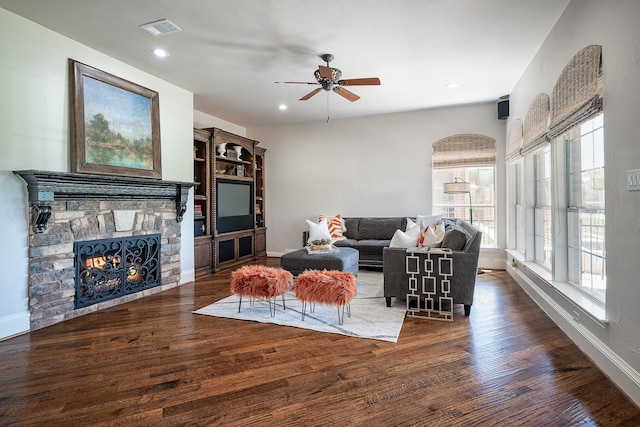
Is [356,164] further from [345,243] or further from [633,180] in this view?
[633,180]

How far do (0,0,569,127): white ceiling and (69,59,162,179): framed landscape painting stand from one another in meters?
0.34

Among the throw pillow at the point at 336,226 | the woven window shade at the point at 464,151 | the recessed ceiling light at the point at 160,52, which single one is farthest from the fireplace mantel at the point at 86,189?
the woven window shade at the point at 464,151

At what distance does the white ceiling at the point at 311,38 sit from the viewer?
283cm

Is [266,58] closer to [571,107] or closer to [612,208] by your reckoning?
[571,107]

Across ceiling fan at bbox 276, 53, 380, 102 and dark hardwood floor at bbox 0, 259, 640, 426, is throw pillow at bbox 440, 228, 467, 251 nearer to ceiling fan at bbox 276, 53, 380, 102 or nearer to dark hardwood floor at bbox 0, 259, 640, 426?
dark hardwood floor at bbox 0, 259, 640, 426

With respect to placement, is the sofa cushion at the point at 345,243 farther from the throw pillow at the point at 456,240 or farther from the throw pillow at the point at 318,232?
the throw pillow at the point at 456,240

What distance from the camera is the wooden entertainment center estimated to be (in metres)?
5.39

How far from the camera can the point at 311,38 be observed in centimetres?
334

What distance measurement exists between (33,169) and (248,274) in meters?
2.17

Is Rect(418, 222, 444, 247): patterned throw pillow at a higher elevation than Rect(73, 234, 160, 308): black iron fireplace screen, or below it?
higher

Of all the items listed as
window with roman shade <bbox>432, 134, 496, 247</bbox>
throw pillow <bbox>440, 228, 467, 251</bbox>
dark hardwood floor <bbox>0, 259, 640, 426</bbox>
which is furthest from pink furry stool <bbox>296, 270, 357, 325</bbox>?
window with roman shade <bbox>432, 134, 496, 247</bbox>

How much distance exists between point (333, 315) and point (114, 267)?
257 cm

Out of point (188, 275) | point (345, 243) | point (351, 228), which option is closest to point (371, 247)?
point (345, 243)

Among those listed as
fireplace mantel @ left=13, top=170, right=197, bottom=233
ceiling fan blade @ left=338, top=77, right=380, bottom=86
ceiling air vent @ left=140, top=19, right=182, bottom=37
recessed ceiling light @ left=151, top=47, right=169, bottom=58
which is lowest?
fireplace mantel @ left=13, top=170, right=197, bottom=233
